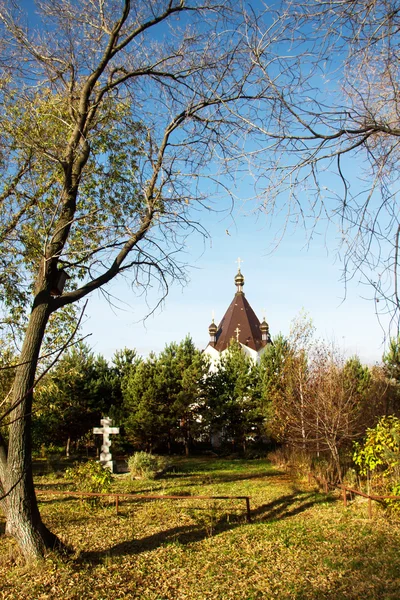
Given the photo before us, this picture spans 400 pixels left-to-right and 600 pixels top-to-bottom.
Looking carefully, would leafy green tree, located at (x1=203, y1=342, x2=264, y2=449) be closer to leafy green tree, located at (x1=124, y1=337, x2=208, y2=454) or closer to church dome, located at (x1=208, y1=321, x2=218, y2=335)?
leafy green tree, located at (x1=124, y1=337, x2=208, y2=454)

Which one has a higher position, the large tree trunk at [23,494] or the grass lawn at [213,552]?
the large tree trunk at [23,494]

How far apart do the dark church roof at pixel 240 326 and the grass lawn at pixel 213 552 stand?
22179mm

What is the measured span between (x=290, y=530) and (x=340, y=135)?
6792 mm

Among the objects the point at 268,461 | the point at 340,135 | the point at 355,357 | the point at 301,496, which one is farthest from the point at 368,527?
the point at 355,357

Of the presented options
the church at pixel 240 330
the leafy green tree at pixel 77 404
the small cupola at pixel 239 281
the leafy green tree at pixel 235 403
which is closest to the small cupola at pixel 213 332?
the church at pixel 240 330

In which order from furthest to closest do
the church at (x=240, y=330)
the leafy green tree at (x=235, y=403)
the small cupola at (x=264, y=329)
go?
the small cupola at (x=264, y=329) → the church at (x=240, y=330) → the leafy green tree at (x=235, y=403)

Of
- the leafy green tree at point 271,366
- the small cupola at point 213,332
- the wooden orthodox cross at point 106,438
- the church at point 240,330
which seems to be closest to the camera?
the wooden orthodox cross at point 106,438

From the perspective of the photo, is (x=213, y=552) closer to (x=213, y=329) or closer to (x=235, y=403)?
(x=235, y=403)

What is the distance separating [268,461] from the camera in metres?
19.5

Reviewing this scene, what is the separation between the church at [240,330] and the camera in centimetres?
3259

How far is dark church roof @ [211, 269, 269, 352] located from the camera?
32.7 meters

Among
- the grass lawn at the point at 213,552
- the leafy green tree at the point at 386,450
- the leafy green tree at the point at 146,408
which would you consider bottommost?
the grass lawn at the point at 213,552

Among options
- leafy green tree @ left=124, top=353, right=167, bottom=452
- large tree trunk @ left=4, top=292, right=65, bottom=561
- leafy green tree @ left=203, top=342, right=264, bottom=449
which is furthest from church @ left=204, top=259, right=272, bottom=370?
large tree trunk @ left=4, top=292, right=65, bottom=561

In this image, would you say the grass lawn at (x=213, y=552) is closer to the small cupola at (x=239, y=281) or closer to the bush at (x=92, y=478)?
the bush at (x=92, y=478)
